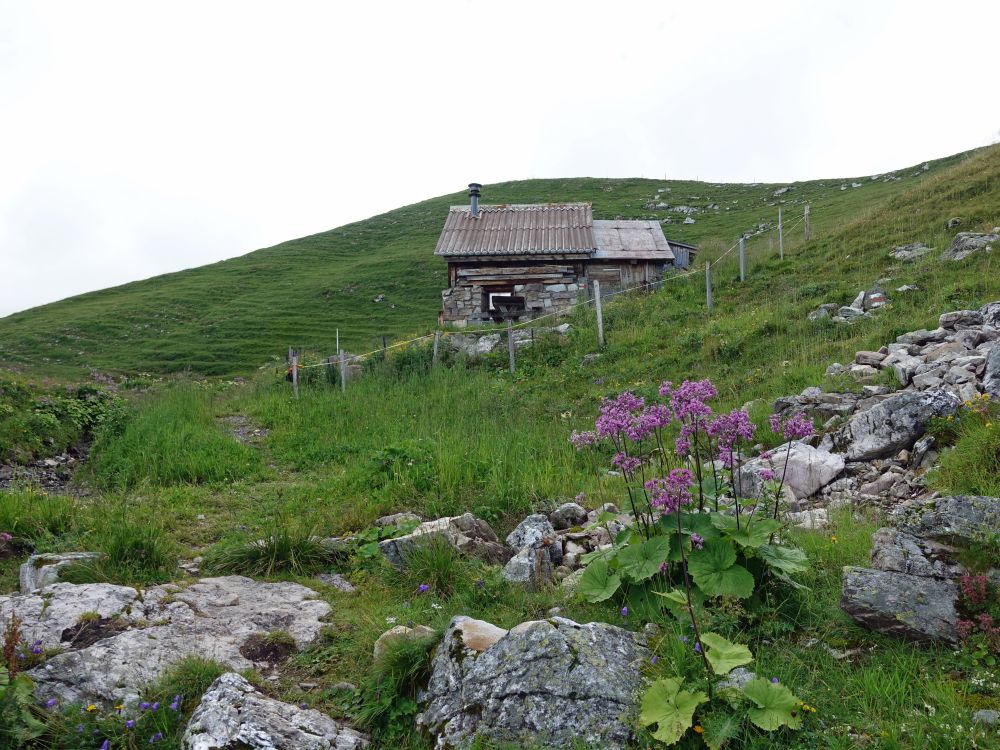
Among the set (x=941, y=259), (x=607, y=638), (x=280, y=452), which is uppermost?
(x=941, y=259)

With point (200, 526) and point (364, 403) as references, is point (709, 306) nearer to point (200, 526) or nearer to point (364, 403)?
point (364, 403)

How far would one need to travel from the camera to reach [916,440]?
6.32 meters

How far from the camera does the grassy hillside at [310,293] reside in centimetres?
2886

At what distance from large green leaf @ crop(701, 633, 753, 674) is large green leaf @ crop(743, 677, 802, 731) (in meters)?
0.10

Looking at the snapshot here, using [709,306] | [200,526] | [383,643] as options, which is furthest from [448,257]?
[383,643]

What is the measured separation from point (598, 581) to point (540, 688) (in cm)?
91

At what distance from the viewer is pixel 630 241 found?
2403 cm

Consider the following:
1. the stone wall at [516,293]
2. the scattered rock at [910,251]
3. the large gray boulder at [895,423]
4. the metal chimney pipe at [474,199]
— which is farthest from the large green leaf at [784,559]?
the metal chimney pipe at [474,199]

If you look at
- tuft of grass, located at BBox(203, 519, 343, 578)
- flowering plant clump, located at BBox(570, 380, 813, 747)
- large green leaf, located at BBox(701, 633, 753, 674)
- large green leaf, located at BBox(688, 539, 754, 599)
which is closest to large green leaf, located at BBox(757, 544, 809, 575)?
flowering plant clump, located at BBox(570, 380, 813, 747)

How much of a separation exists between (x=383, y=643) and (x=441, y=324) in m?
18.0

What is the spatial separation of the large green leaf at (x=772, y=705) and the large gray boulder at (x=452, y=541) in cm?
282

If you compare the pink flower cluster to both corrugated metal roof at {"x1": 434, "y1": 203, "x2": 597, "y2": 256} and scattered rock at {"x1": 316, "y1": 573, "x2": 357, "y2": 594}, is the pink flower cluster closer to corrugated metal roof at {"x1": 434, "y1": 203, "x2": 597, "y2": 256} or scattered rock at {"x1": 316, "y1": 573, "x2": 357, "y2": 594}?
scattered rock at {"x1": 316, "y1": 573, "x2": 357, "y2": 594}

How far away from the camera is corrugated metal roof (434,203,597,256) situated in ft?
72.2

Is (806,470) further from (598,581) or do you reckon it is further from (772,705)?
(772,705)
